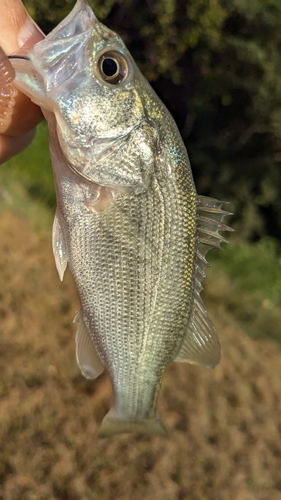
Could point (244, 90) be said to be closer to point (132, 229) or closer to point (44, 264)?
point (44, 264)

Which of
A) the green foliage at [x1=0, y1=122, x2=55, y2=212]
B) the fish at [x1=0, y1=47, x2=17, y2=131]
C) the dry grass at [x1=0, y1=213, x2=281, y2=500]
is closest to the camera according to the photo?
the fish at [x1=0, y1=47, x2=17, y2=131]

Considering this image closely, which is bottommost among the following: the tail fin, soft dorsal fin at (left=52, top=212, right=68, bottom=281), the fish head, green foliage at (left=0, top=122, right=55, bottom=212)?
green foliage at (left=0, top=122, right=55, bottom=212)

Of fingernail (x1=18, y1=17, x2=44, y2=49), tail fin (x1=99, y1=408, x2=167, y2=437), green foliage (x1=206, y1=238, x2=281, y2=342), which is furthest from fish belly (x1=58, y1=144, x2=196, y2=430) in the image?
green foliage (x1=206, y1=238, x2=281, y2=342)

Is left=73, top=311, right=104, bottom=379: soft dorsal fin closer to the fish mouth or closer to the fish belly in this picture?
the fish belly

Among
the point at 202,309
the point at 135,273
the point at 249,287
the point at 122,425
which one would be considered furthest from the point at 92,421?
the point at 249,287

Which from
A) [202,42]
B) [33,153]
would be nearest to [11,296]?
[33,153]

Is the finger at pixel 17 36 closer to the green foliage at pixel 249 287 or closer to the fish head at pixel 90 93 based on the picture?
the fish head at pixel 90 93

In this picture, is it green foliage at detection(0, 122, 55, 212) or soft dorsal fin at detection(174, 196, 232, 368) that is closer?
soft dorsal fin at detection(174, 196, 232, 368)
